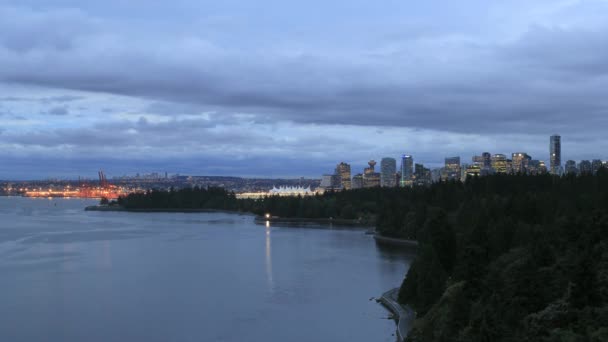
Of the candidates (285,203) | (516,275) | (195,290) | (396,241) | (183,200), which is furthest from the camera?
(183,200)

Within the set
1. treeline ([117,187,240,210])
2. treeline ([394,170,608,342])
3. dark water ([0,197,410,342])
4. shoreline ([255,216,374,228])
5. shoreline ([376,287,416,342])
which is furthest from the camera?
treeline ([117,187,240,210])

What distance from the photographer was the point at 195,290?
21.8 m

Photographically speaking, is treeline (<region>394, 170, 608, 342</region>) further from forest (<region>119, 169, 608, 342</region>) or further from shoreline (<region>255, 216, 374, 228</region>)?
shoreline (<region>255, 216, 374, 228</region>)

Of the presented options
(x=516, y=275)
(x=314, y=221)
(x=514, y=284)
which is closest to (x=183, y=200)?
(x=314, y=221)

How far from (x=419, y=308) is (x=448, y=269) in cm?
210

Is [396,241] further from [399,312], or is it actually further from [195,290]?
[399,312]

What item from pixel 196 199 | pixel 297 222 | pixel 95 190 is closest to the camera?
pixel 297 222

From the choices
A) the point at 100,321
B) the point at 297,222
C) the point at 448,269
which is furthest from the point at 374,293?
the point at 297,222

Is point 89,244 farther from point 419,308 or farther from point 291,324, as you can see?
point 419,308

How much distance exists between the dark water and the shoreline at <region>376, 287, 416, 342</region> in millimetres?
283

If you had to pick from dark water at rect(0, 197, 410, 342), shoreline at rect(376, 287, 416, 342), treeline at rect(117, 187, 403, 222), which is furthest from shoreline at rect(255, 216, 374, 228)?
shoreline at rect(376, 287, 416, 342)

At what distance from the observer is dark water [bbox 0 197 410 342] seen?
1602 cm

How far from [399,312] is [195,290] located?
7866 mm

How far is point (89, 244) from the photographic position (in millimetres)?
37656
